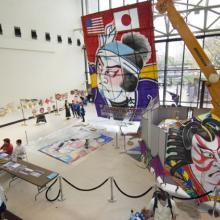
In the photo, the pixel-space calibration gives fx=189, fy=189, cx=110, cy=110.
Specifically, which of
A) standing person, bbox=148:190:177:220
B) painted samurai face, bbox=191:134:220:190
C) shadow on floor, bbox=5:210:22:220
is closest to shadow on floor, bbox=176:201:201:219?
painted samurai face, bbox=191:134:220:190

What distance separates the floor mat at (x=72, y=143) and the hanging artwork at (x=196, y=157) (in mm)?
4080

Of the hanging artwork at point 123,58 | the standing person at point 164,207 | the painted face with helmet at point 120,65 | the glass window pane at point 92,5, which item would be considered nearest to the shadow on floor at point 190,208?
the standing person at point 164,207

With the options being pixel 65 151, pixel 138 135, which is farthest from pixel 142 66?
pixel 65 151

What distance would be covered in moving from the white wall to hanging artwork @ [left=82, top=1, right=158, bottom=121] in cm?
683

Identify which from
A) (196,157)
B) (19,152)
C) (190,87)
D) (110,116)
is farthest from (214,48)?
(19,152)

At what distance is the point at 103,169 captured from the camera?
707 centimetres

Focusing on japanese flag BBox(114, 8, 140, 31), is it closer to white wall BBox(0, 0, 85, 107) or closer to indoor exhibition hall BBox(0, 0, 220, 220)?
indoor exhibition hall BBox(0, 0, 220, 220)

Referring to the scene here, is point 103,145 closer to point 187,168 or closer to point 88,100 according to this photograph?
point 187,168

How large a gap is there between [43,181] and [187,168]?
4.10 meters

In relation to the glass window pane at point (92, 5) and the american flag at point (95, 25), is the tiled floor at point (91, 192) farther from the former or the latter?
the glass window pane at point (92, 5)

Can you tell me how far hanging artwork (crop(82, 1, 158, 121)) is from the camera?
7344 millimetres

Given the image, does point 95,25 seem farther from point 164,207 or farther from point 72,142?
point 164,207

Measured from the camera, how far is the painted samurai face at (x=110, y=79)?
8.51 metres

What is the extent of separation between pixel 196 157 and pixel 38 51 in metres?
13.4
